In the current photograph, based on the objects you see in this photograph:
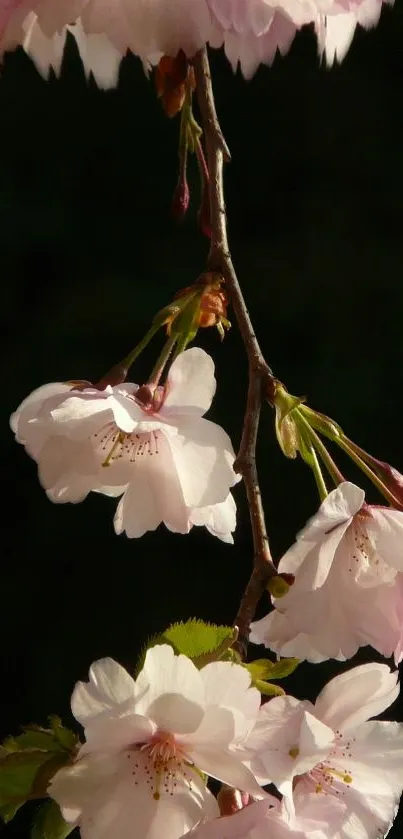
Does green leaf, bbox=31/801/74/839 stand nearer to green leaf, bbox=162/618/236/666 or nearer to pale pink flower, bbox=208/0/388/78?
green leaf, bbox=162/618/236/666

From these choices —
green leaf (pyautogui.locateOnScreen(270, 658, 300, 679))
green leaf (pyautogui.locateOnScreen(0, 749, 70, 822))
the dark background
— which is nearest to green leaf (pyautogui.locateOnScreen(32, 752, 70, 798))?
green leaf (pyautogui.locateOnScreen(0, 749, 70, 822))

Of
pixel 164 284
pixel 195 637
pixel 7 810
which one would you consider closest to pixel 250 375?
pixel 195 637

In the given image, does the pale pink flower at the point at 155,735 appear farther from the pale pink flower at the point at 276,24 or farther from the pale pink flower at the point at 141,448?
the pale pink flower at the point at 276,24

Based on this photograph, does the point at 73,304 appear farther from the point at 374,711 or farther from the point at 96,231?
the point at 374,711

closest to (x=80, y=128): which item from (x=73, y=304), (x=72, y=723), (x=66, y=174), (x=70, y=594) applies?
(x=66, y=174)

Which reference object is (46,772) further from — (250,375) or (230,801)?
(250,375)

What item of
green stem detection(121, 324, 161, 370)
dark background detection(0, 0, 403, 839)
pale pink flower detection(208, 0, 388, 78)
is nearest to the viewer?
pale pink flower detection(208, 0, 388, 78)

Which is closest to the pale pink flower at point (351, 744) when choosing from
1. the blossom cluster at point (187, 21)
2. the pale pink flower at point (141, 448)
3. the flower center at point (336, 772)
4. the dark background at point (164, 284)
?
the flower center at point (336, 772)
